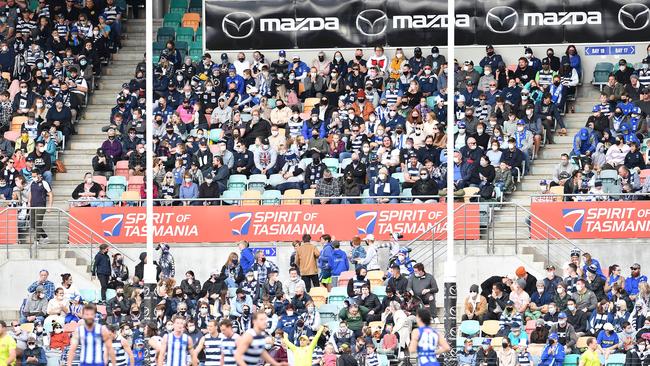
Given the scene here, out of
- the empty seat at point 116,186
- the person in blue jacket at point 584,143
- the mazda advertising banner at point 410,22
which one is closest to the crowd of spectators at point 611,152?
the person in blue jacket at point 584,143

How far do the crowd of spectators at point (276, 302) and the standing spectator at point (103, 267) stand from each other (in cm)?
2

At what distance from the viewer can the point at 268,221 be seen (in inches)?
1610

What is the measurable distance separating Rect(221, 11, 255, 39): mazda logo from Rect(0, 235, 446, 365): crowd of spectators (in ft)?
29.1

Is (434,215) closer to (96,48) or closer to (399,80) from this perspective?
(399,80)

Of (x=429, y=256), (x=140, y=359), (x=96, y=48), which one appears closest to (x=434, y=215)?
(x=429, y=256)

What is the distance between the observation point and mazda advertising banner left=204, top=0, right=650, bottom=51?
46.4m

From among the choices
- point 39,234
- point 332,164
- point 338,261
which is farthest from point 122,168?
point 338,261

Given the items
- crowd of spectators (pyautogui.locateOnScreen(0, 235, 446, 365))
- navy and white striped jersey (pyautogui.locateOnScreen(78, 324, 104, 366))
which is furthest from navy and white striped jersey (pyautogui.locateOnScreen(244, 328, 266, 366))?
crowd of spectators (pyautogui.locateOnScreen(0, 235, 446, 365))

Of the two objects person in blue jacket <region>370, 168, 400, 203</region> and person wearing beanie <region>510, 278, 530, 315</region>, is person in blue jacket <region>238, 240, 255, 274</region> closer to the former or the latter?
person in blue jacket <region>370, 168, 400, 203</region>

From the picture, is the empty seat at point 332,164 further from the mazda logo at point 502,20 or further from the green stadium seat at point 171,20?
the green stadium seat at point 171,20

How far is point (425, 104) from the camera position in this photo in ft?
143

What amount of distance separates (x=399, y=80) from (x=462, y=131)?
3.03 m

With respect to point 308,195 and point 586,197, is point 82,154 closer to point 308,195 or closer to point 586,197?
point 308,195

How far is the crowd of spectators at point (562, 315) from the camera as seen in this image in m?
34.5
